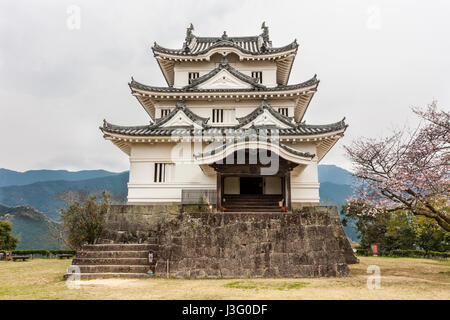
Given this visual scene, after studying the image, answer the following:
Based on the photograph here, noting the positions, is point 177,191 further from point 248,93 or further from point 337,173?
point 337,173

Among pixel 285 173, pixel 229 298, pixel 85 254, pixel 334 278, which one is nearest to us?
pixel 229 298

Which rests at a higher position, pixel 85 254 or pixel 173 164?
pixel 173 164

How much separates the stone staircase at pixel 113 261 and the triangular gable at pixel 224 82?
33.6 feet

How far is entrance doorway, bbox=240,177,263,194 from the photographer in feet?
50.8

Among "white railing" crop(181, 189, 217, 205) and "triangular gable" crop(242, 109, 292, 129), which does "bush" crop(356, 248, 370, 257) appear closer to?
"triangular gable" crop(242, 109, 292, 129)

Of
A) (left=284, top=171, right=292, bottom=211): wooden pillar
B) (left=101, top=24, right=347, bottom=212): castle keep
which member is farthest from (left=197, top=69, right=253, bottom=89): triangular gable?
(left=284, top=171, right=292, bottom=211): wooden pillar

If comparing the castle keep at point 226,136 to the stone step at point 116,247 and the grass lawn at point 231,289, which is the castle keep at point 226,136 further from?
the grass lawn at point 231,289

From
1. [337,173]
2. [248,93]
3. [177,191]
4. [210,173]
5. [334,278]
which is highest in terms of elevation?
[337,173]

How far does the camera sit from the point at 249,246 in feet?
34.4

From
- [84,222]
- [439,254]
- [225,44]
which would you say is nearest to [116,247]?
[84,222]
